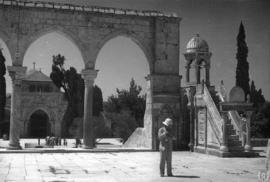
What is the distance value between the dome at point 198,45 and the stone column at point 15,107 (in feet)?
26.2

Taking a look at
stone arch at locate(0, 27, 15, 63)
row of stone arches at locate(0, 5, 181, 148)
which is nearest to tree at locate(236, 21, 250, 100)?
row of stone arches at locate(0, 5, 181, 148)

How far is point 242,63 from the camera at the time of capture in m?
32.9

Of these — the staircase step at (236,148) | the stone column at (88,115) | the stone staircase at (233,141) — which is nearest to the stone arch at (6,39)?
the stone column at (88,115)

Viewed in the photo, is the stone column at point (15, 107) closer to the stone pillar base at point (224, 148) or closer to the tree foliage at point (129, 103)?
the stone pillar base at point (224, 148)

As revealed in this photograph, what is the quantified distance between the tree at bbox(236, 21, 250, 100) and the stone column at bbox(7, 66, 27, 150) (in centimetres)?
2013

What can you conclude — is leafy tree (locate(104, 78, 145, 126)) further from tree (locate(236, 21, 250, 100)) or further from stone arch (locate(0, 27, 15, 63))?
stone arch (locate(0, 27, 15, 63))

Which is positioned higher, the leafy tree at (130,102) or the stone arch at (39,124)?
the leafy tree at (130,102)

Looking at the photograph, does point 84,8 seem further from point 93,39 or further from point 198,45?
point 198,45

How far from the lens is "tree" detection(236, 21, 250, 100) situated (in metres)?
32.6

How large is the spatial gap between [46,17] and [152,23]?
4.90m

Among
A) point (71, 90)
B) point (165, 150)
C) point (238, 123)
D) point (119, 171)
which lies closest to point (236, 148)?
point (238, 123)

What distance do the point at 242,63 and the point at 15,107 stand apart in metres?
21.0

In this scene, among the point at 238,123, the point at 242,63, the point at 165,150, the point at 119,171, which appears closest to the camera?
the point at 165,150

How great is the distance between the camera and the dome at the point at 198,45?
19797 mm
